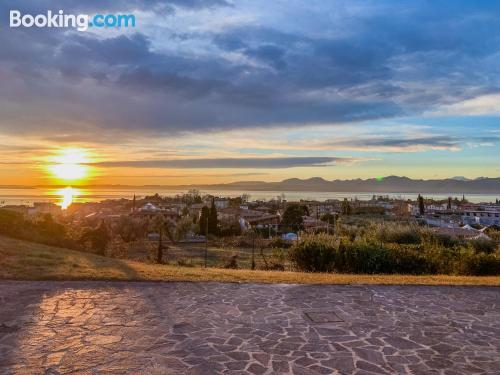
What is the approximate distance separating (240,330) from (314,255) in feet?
28.0

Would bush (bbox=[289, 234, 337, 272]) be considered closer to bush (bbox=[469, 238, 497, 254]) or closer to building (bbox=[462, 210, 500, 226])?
bush (bbox=[469, 238, 497, 254])

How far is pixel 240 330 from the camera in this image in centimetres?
552

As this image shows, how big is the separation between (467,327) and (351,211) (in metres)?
57.5

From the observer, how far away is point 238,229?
3869 cm

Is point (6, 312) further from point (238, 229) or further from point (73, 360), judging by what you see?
point (238, 229)

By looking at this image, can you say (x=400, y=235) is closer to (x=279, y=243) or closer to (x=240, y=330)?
(x=279, y=243)

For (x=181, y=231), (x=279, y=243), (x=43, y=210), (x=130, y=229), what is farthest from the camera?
(x=181, y=231)

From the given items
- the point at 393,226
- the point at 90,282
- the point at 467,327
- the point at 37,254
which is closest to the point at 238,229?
the point at 393,226

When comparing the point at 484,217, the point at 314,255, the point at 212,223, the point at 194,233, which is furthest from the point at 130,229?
the point at 484,217

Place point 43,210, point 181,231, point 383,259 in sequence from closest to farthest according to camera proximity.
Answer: point 383,259
point 43,210
point 181,231

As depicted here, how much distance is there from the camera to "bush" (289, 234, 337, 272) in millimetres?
13570

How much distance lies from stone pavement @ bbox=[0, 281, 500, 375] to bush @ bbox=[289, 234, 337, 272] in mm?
5418

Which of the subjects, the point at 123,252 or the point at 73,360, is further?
the point at 123,252

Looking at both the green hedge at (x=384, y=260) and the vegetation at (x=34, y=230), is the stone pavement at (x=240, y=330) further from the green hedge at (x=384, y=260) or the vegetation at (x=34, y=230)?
the vegetation at (x=34, y=230)
